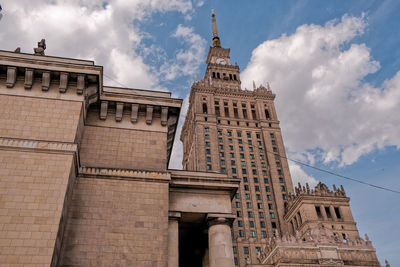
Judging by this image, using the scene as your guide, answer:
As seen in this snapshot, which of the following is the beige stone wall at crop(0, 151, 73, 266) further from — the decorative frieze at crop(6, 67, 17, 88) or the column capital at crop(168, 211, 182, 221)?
the column capital at crop(168, 211, 182, 221)

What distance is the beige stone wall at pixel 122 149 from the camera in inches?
765

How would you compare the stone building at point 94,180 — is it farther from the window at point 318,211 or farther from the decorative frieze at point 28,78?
the window at point 318,211

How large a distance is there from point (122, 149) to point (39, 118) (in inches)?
188

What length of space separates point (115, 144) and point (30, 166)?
16.6 feet

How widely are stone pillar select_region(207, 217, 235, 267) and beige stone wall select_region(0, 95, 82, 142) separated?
9227mm

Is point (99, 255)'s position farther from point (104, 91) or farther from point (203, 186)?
point (104, 91)

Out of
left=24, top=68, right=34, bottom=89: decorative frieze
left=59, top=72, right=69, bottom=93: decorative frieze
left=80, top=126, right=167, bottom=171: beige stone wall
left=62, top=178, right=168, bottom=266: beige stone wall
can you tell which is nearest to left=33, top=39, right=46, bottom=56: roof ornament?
left=24, top=68, right=34, bottom=89: decorative frieze

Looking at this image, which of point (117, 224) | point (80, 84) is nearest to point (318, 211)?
point (117, 224)

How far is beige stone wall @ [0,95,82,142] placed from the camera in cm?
1756

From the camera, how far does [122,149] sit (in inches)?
790

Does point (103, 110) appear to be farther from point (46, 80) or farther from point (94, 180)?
point (94, 180)

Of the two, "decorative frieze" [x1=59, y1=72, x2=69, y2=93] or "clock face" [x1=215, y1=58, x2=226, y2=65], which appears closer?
"decorative frieze" [x1=59, y1=72, x2=69, y2=93]

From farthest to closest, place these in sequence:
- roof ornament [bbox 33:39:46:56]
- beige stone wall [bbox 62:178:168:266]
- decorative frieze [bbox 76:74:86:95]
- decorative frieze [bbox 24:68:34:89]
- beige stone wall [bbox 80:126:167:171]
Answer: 1. roof ornament [bbox 33:39:46:56]
2. beige stone wall [bbox 80:126:167:171]
3. decorative frieze [bbox 76:74:86:95]
4. decorative frieze [bbox 24:68:34:89]
5. beige stone wall [bbox 62:178:168:266]

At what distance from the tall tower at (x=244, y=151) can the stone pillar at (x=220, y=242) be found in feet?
215
